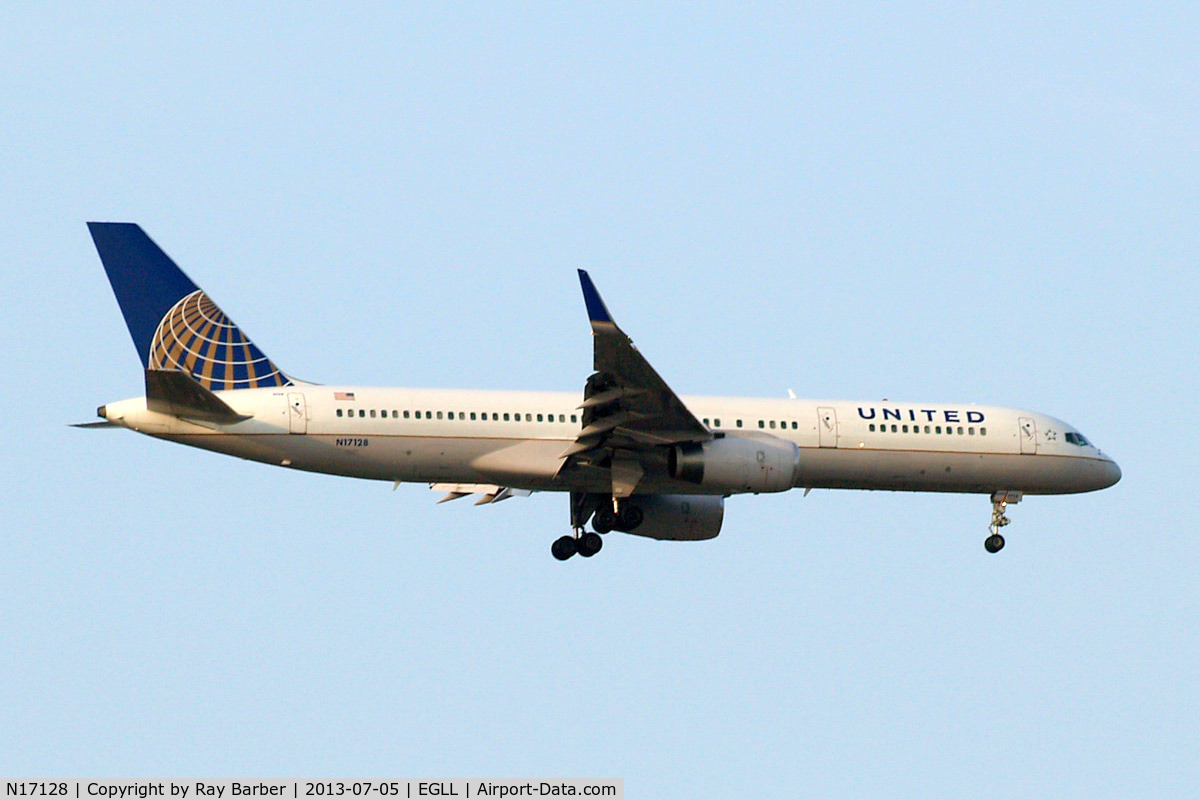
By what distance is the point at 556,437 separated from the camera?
37.3 metres

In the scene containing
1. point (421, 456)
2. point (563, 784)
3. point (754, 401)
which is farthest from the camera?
point (754, 401)

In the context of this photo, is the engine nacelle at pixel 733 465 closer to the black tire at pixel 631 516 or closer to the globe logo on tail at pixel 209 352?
the black tire at pixel 631 516

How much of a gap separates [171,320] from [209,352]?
1.04 m

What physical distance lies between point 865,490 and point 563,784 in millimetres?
14334

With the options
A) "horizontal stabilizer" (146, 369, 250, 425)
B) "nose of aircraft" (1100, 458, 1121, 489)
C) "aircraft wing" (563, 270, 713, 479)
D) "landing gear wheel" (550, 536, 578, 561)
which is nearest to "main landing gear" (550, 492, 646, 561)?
"landing gear wheel" (550, 536, 578, 561)

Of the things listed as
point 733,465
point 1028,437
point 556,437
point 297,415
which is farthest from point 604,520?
point 1028,437

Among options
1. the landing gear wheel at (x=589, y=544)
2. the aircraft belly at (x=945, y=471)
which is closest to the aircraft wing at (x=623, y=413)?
the landing gear wheel at (x=589, y=544)

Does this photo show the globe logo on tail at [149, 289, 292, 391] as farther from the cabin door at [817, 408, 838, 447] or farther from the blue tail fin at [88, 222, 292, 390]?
the cabin door at [817, 408, 838, 447]

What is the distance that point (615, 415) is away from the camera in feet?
118

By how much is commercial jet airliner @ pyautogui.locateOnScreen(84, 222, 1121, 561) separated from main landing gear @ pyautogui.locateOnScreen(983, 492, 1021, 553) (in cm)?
161

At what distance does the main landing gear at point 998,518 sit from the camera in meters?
41.2

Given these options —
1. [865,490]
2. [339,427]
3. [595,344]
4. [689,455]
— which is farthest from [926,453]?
[339,427]

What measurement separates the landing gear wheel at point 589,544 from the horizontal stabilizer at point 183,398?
8509 mm

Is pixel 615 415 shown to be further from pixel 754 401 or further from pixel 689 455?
pixel 754 401
